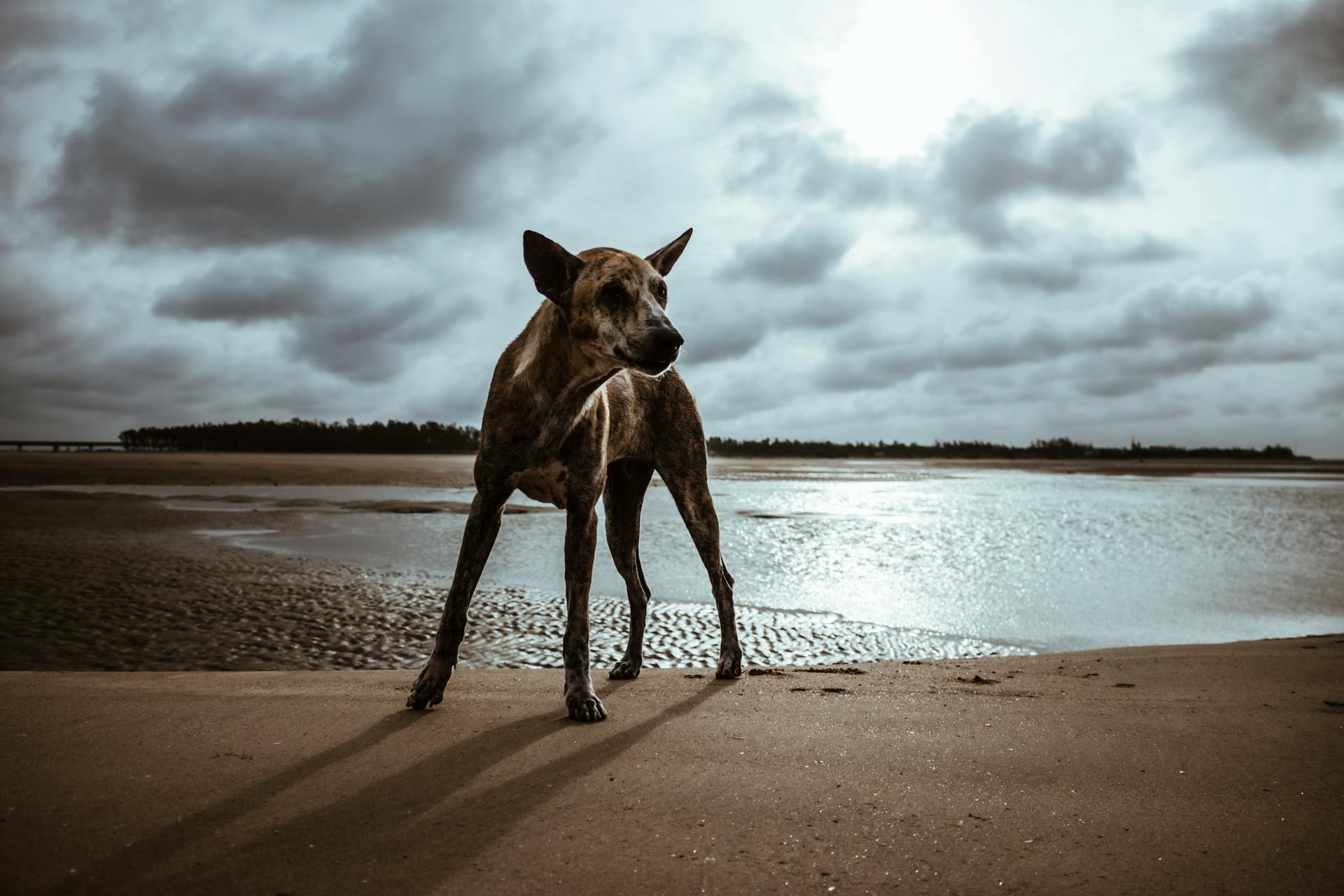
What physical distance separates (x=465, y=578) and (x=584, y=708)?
1.12 metres

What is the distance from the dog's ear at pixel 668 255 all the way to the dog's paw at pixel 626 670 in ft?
9.65

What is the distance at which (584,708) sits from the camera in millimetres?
4520

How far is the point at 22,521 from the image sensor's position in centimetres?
1594

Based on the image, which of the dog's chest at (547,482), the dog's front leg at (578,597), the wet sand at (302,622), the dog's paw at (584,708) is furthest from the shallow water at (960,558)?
the dog's chest at (547,482)

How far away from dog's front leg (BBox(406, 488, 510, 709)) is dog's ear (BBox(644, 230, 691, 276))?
1.86m

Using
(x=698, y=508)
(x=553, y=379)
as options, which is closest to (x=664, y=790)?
(x=553, y=379)

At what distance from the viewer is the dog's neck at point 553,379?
15.6ft

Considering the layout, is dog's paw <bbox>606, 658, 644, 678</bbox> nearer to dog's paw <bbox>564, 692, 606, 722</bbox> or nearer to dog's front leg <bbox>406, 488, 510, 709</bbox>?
dog's paw <bbox>564, 692, 606, 722</bbox>

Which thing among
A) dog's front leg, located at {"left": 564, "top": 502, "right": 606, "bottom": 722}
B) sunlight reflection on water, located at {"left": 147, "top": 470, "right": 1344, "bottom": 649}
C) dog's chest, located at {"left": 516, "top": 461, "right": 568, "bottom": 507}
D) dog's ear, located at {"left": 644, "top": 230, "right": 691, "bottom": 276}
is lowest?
sunlight reflection on water, located at {"left": 147, "top": 470, "right": 1344, "bottom": 649}

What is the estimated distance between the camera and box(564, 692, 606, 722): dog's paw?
4.50 meters

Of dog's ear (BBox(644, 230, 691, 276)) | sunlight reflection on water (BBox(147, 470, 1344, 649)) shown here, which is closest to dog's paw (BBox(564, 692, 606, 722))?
dog's ear (BBox(644, 230, 691, 276))

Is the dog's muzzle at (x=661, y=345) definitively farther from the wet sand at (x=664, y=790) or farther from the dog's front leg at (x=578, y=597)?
the wet sand at (x=664, y=790)

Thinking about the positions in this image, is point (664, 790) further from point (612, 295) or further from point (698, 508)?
point (698, 508)

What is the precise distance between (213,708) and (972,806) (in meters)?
3.90
